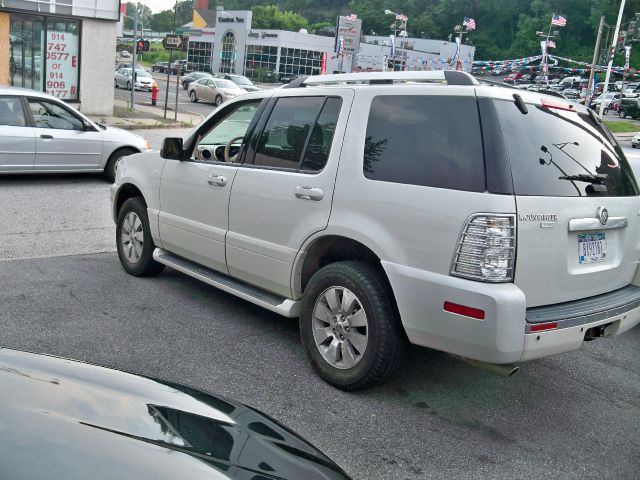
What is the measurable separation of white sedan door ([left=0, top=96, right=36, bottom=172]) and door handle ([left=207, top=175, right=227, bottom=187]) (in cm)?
687

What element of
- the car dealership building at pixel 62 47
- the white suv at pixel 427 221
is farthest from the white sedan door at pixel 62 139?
the car dealership building at pixel 62 47

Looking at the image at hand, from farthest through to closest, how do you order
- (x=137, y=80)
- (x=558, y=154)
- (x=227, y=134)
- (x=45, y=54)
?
(x=137, y=80) → (x=45, y=54) → (x=227, y=134) → (x=558, y=154)

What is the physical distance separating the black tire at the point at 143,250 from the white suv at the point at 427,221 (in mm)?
1290

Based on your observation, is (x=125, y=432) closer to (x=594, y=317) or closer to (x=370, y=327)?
(x=370, y=327)

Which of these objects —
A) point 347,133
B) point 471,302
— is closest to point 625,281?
point 471,302

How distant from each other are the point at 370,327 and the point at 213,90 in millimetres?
35295

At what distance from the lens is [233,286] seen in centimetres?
513

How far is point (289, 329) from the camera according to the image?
5348mm

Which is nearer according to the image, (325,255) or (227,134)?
(325,255)

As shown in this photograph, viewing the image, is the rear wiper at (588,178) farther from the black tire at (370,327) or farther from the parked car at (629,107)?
the parked car at (629,107)

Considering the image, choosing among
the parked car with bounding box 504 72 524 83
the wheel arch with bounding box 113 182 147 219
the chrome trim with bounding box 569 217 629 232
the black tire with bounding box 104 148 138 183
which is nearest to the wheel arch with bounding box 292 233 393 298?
the chrome trim with bounding box 569 217 629 232

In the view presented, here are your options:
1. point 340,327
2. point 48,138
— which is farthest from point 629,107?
point 340,327

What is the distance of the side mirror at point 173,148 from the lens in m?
5.69

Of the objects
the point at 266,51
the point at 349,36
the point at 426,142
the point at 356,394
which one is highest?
the point at 266,51
